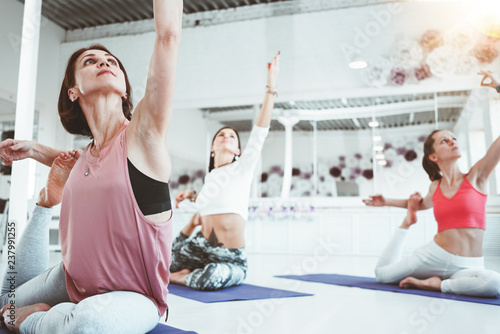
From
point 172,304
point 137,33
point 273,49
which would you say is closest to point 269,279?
point 172,304

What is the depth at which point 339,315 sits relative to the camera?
6.15ft

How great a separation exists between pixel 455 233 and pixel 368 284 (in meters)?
0.67

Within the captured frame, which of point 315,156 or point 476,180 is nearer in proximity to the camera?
point 476,180

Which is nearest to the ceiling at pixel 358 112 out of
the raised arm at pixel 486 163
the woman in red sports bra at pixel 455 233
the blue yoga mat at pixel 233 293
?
the woman in red sports bra at pixel 455 233

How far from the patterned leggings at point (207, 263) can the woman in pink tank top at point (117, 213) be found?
4.23 ft

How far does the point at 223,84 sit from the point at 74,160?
15.7ft

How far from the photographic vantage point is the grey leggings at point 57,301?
107cm

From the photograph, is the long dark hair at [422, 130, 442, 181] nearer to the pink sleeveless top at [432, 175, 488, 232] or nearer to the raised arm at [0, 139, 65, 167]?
the pink sleeveless top at [432, 175, 488, 232]

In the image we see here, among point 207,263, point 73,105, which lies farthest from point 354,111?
point 73,105

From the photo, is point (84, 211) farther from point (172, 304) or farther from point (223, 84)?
point (223, 84)

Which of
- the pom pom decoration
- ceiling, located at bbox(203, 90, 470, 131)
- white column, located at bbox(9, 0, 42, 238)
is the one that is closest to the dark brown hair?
white column, located at bbox(9, 0, 42, 238)

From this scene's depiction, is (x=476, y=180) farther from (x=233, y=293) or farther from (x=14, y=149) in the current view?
(x=14, y=149)

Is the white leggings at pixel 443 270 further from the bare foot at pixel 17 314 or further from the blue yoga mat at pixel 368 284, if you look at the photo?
the bare foot at pixel 17 314

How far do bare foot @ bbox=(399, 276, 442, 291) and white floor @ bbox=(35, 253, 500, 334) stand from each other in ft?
0.78
